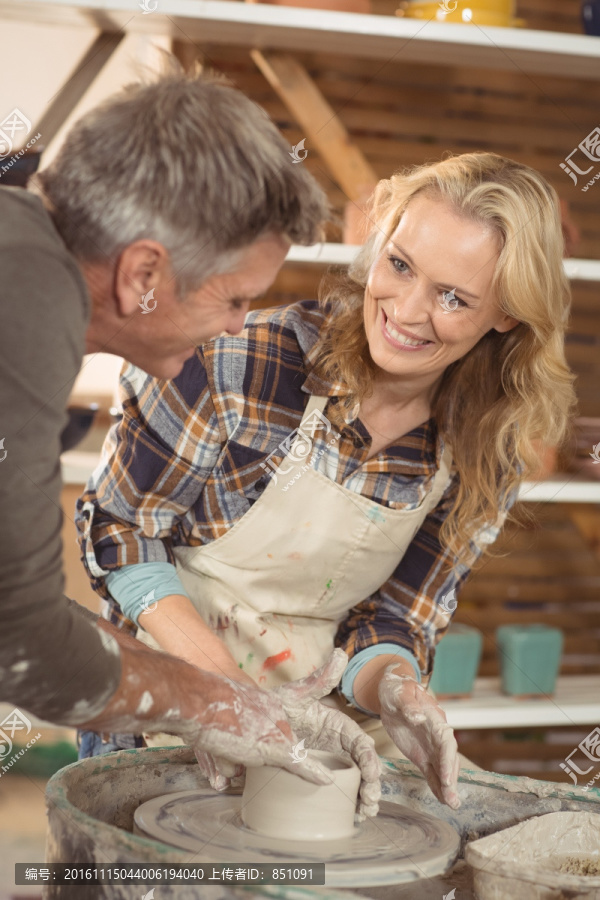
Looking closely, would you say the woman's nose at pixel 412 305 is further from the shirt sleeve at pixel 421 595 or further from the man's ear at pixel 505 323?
the shirt sleeve at pixel 421 595

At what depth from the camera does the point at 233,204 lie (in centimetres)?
86

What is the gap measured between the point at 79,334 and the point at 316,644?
2.77ft

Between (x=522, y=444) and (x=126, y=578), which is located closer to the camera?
(x=126, y=578)

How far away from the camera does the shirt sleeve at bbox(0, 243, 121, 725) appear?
0.75m

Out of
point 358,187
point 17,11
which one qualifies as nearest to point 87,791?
point 358,187

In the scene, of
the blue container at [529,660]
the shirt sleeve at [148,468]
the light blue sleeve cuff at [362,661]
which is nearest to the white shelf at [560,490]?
the blue container at [529,660]

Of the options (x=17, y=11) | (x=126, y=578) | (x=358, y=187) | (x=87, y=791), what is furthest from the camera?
(x=358, y=187)

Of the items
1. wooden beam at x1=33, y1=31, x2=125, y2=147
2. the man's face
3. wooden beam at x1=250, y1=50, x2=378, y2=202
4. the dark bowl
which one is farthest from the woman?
wooden beam at x1=33, y1=31, x2=125, y2=147

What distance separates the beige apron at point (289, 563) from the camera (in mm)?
1436

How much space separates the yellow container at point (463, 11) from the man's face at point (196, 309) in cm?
157

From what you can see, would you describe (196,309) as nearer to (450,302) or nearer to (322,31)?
(450,302)

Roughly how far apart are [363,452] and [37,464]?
2.52 feet

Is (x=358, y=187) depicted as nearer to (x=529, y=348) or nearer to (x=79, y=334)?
(x=529, y=348)

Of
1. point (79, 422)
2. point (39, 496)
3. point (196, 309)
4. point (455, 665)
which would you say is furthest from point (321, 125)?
point (39, 496)
